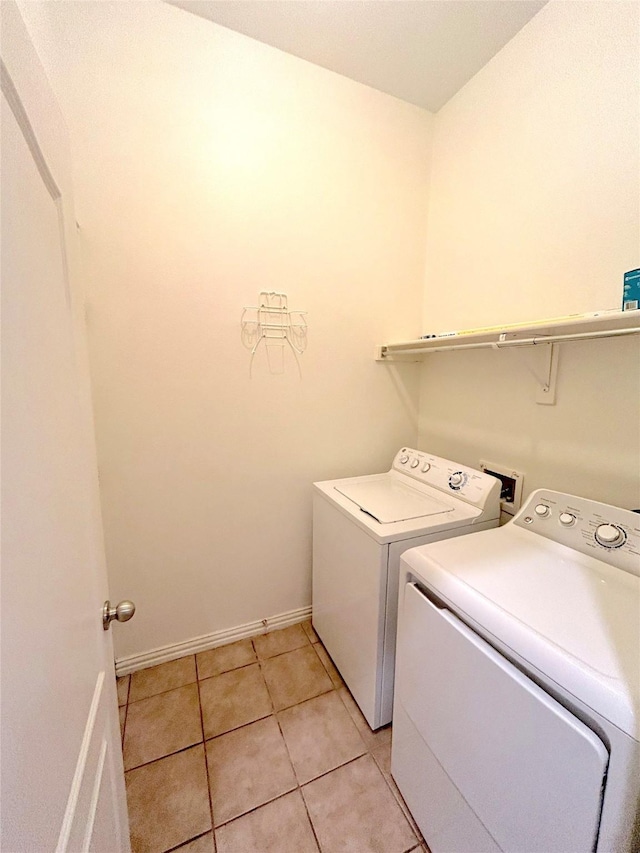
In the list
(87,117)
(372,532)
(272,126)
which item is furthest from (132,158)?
(372,532)

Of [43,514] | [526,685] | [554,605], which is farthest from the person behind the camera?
[554,605]

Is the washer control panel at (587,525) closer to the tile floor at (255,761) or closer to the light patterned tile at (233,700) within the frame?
the tile floor at (255,761)

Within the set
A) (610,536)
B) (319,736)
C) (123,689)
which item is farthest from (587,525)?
(123,689)

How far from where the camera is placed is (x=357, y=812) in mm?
1146

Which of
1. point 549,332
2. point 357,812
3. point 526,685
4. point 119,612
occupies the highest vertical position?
point 549,332

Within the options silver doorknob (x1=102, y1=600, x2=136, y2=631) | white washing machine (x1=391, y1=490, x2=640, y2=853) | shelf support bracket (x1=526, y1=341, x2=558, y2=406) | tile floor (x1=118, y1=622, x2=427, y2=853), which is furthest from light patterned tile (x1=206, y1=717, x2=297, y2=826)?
shelf support bracket (x1=526, y1=341, x2=558, y2=406)

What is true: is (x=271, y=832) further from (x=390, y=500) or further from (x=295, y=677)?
(x=390, y=500)

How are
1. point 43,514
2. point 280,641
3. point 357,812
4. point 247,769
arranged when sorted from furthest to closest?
1. point 280,641
2. point 247,769
3. point 357,812
4. point 43,514

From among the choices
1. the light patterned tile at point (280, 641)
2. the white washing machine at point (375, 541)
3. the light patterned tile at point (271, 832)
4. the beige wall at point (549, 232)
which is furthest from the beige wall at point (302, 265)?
the light patterned tile at point (271, 832)

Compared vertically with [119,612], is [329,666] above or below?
below

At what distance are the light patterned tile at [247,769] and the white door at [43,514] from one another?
2.12 feet

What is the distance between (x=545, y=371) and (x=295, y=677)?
1.79 m

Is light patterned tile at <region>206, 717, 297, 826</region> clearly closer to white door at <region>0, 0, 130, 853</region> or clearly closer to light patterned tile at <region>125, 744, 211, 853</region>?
light patterned tile at <region>125, 744, 211, 853</region>

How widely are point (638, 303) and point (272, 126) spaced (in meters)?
1.62
